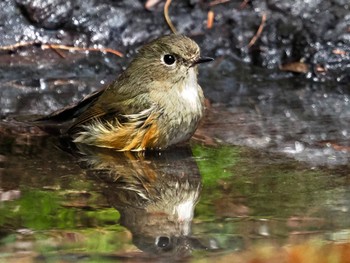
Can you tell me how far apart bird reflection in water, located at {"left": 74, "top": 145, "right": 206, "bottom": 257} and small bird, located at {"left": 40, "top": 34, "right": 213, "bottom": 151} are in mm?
109

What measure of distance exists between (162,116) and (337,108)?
1.68m

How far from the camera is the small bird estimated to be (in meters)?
6.60

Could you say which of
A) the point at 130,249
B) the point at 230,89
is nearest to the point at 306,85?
the point at 230,89

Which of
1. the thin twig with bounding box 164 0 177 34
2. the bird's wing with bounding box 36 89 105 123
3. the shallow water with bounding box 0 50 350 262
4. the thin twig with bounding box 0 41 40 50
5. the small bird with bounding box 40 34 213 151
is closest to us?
the shallow water with bounding box 0 50 350 262

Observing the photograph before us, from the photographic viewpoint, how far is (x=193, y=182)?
5801 mm

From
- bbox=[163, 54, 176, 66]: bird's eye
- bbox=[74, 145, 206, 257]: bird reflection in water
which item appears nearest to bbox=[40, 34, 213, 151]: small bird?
bbox=[163, 54, 176, 66]: bird's eye

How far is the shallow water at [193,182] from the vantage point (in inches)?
181

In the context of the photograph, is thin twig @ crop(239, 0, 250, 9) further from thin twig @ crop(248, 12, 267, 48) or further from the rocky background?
thin twig @ crop(248, 12, 267, 48)

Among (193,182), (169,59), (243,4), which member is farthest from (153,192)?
(243,4)

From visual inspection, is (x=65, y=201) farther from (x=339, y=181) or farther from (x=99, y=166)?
(x=339, y=181)

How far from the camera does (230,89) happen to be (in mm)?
8188

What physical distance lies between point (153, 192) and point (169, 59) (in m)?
1.60

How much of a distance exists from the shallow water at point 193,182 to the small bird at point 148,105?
128mm

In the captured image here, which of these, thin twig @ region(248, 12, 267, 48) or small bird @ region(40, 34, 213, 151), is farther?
thin twig @ region(248, 12, 267, 48)
